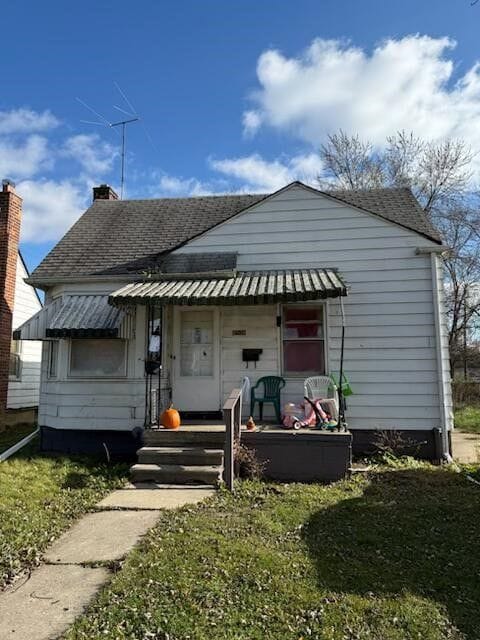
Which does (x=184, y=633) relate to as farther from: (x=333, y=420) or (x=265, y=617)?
(x=333, y=420)

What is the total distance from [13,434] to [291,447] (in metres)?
7.86

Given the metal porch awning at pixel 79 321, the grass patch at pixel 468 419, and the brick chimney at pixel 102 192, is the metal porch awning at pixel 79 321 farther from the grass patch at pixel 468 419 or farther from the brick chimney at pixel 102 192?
the grass patch at pixel 468 419

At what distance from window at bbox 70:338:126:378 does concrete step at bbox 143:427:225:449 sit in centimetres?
206

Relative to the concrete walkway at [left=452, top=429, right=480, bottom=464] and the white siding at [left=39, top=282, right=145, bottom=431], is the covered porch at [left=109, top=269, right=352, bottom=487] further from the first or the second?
the concrete walkway at [left=452, top=429, right=480, bottom=464]

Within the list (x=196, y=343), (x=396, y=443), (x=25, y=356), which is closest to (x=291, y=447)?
(x=396, y=443)

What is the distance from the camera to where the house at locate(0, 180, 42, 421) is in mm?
12477

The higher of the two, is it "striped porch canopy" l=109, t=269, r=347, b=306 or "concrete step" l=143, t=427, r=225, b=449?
"striped porch canopy" l=109, t=269, r=347, b=306

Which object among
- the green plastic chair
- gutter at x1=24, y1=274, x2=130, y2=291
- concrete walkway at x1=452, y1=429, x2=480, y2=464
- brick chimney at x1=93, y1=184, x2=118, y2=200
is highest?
brick chimney at x1=93, y1=184, x2=118, y2=200

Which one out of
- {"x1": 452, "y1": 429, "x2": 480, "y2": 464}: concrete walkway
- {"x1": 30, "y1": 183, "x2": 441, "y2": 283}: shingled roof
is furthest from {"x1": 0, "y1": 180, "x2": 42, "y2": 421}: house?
{"x1": 452, "y1": 429, "x2": 480, "y2": 464}: concrete walkway

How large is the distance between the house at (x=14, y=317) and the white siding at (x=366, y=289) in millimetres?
5861

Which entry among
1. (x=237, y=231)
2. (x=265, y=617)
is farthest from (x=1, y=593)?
(x=237, y=231)

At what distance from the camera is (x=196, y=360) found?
30.3 feet

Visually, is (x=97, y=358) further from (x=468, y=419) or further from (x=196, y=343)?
(x=468, y=419)

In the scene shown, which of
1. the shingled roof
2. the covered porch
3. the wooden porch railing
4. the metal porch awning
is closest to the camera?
the wooden porch railing
